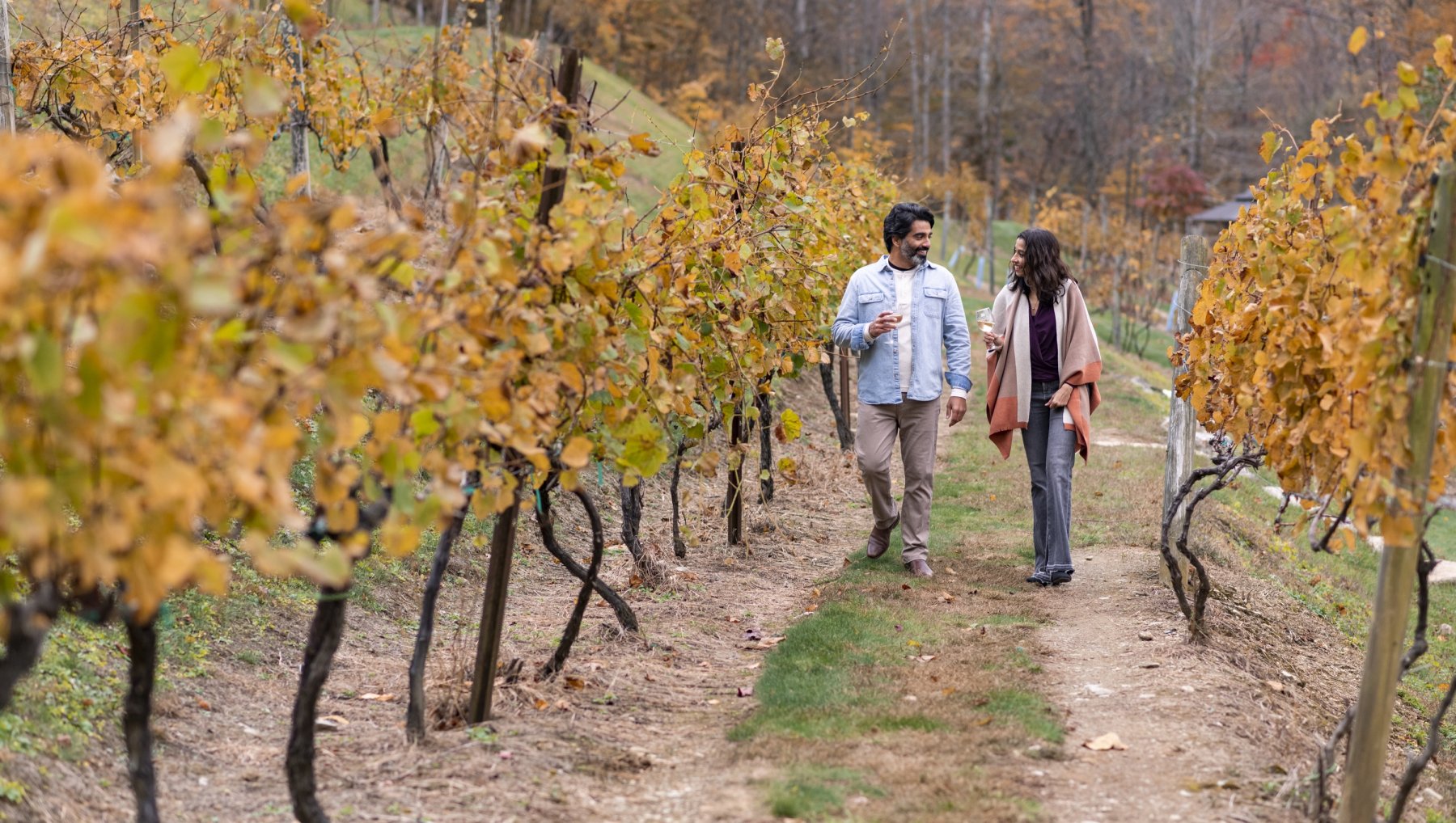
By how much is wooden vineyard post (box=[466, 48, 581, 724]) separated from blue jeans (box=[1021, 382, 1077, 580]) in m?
3.15

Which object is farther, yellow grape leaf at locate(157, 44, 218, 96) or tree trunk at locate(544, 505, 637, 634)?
tree trunk at locate(544, 505, 637, 634)

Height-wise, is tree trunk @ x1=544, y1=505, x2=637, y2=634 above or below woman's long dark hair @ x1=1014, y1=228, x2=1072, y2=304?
below

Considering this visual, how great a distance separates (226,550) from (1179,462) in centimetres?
460

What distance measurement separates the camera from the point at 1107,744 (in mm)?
4434

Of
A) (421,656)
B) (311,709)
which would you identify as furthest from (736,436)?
(311,709)

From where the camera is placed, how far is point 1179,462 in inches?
260

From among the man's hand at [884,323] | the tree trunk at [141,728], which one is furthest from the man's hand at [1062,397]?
the tree trunk at [141,728]

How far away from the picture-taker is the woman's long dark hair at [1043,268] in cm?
656

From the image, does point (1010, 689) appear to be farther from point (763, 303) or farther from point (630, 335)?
point (763, 303)

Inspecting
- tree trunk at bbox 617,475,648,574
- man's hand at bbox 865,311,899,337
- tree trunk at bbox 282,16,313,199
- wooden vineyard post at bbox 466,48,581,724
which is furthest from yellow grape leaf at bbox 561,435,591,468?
tree trunk at bbox 282,16,313,199

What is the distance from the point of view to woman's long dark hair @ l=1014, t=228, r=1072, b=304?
258 inches

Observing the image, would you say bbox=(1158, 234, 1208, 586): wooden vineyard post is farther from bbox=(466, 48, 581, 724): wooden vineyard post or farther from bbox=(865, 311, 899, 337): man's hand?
bbox=(466, 48, 581, 724): wooden vineyard post

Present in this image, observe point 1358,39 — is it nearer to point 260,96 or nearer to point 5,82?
point 260,96

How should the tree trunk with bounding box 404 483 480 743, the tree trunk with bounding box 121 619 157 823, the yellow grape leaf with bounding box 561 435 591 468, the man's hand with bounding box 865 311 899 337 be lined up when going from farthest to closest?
the man's hand with bounding box 865 311 899 337 < the tree trunk with bounding box 404 483 480 743 < the yellow grape leaf with bounding box 561 435 591 468 < the tree trunk with bounding box 121 619 157 823
